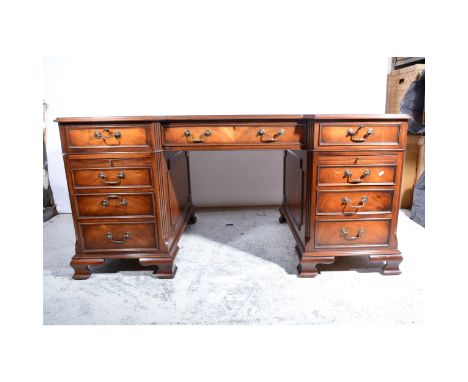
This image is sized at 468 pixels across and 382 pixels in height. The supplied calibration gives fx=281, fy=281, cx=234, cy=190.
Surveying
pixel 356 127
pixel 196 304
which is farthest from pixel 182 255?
pixel 356 127

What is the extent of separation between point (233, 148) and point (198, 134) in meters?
0.20

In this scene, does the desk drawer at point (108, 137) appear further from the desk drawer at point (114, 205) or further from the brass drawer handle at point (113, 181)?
the desk drawer at point (114, 205)

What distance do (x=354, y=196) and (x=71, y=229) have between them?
2.15 metres

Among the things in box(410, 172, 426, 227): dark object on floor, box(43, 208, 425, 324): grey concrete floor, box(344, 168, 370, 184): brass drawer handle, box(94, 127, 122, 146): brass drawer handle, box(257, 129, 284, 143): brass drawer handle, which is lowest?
box(43, 208, 425, 324): grey concrete floor

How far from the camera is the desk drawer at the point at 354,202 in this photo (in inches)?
58.9

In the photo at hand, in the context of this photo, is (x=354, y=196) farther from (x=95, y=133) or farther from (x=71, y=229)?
(x=71, y=229)

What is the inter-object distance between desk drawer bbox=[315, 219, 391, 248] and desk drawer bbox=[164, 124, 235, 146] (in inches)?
27.0

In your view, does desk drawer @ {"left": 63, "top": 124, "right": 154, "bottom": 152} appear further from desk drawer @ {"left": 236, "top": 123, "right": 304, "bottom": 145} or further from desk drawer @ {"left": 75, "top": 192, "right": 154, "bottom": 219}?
desk drawer @ {"left": 236, "top": 123, "right": 304, "bottom": 145}

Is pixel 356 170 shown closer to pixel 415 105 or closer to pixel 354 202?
pixel 354 202

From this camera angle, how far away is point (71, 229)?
7.52 feet

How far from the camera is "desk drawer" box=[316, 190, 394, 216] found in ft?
4.91

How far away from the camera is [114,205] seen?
1542 millimetres

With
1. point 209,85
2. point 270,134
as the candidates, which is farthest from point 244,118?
point 209,85

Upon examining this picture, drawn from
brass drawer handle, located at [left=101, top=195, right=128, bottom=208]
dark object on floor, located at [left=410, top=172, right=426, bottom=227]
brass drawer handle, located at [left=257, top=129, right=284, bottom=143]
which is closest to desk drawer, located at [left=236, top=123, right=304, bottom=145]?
brass drawer handle, located at [left=257, top=129, right=284, bottom=143]
